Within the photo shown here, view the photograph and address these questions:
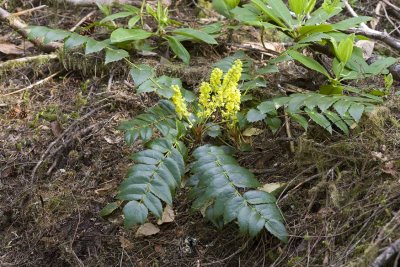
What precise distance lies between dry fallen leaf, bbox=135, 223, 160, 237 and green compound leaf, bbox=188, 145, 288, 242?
0.25 meters

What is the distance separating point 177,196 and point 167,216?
144 millimetres

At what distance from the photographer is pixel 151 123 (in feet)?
8.89

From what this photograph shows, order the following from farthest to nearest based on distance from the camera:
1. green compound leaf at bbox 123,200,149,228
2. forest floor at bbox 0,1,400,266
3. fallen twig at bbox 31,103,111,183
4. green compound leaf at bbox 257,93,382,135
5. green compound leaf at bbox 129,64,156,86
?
fallen twig at bbox 31,103,111,183 → green compound leaf at bbox 129,64,156,86 → green compound leaf at bbox 257,93,382,135 → forest floor at bbox 0,1,400,266 → green compound leaf at bbox 123,200,149,228

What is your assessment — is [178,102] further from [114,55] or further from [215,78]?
[114,55]

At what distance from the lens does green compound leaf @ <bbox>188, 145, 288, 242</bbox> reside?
231 cm

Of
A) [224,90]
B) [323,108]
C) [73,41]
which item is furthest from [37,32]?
[323,108]

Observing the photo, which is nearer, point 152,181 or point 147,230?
point 152,181

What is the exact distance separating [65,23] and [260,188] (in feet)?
7.22

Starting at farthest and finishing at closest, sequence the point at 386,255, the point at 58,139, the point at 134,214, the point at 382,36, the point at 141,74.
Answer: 1. the point at 382,36
2. the point at 58,139
3. the point at 141,74
4. the point at 134,214
5. the point at 386,255

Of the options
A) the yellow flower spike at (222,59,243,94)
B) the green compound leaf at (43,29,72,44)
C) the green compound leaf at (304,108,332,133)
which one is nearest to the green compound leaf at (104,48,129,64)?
the green compound leaf at (43,29,72,44)

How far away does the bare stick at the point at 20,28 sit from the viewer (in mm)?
3779

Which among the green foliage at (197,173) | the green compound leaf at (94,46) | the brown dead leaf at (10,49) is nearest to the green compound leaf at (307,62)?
the green foliage at (197,173)

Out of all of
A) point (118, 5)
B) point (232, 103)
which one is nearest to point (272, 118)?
point (232, 103)

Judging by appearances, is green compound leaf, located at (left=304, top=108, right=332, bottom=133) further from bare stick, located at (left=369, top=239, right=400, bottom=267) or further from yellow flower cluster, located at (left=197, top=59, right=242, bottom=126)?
bare stick, located at (left=369, top=239, right=400, bottom=267)
